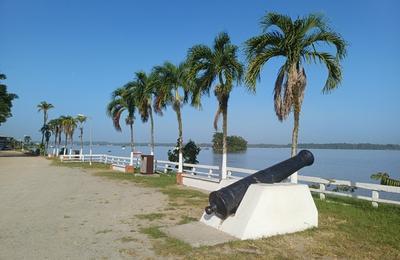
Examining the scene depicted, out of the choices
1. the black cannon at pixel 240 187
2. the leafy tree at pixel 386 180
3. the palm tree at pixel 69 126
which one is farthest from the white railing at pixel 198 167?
the palm tree at pixel 69 126

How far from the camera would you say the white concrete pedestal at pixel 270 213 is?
22.1ft

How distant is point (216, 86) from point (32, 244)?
9198 millimetres

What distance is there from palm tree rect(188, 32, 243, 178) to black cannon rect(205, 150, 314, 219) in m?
5.94

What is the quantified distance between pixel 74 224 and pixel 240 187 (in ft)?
11.3

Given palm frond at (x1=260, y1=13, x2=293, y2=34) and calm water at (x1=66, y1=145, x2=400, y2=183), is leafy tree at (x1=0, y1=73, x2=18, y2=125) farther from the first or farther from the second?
palm frond at (x1=260, y1=13, x2=293, y2=34)

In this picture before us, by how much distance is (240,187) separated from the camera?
7.39m

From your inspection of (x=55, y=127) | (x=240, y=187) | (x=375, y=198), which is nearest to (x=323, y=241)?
(x=240, y=187)

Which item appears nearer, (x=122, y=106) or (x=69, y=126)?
(x=122, y=106)

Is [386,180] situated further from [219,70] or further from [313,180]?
[219,70]

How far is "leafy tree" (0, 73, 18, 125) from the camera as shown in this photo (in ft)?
151

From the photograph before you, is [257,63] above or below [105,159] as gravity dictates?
above

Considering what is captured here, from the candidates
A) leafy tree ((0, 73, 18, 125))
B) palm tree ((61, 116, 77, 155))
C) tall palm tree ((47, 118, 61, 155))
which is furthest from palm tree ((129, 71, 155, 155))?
tall palm tree ((47, 118, 61, 155))

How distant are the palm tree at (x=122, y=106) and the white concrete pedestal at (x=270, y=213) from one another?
22.5 meters

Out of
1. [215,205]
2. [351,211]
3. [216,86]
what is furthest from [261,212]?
Result: [216,86]
